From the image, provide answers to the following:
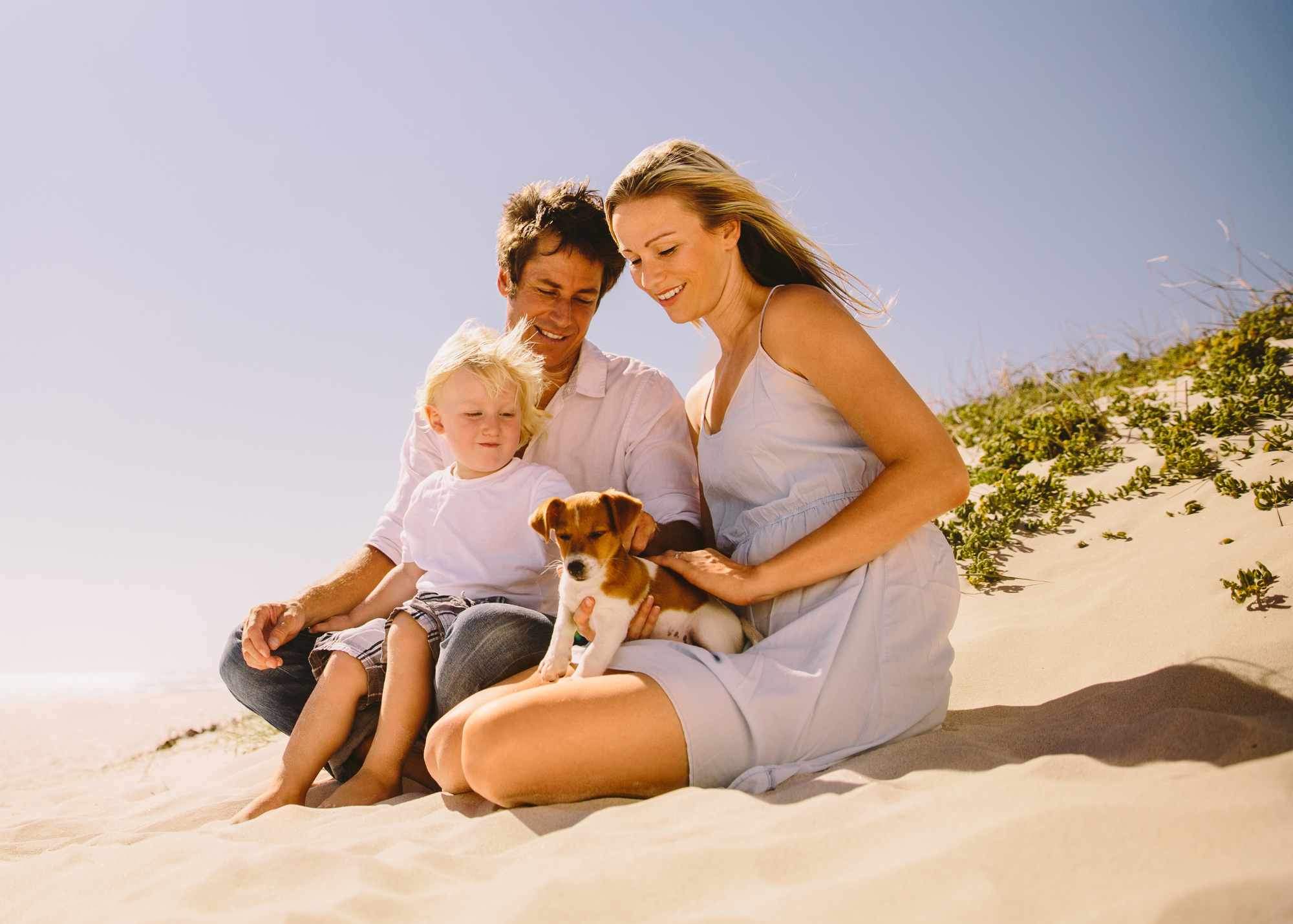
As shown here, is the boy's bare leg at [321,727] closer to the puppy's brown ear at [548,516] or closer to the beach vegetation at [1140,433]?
the puppy's brown ear at [548,516]

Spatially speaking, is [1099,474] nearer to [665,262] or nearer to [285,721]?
[665,262]

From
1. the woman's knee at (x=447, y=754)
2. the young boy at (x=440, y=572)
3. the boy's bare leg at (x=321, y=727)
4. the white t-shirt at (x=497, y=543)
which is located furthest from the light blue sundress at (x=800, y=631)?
the boy's bare leg at (x=321, y=727)

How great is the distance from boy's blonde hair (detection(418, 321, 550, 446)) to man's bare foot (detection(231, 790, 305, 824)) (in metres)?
1.92

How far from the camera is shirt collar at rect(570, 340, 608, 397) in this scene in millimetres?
4938

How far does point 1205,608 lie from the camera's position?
14.5 ft

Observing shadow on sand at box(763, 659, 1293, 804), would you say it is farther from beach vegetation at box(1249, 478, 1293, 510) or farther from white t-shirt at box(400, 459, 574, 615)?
beach vegetation at box(1249, 478, 1293, 510)

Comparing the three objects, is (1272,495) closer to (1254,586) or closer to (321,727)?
(1254,586)

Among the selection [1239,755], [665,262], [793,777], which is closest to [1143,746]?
[1239,755]

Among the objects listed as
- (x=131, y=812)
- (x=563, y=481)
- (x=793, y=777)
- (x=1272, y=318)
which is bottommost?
(x=131, y=812)

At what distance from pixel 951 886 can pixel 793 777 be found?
4.03 feet

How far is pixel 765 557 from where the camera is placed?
381cm

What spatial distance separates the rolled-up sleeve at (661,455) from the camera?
4.54 meters

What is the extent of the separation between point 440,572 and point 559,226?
1.96 meters

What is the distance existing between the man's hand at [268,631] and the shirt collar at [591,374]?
5.95 feet
